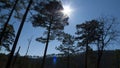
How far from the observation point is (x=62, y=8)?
24094mm

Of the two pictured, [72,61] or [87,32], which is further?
[72,61]

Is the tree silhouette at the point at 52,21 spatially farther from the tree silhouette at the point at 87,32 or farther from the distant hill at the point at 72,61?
the distant hill at the point at 72,61

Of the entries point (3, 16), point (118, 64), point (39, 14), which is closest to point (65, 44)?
point (118, 64)

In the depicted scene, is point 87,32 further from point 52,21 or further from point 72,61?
point 72,61

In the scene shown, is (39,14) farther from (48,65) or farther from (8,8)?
(48,65)

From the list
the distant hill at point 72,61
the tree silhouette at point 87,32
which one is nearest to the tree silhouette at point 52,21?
the tree silhouette at point 87,32

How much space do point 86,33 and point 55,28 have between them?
1150cm

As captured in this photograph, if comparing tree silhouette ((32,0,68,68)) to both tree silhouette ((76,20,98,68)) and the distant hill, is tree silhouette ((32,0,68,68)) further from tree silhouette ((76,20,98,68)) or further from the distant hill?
the distant hill

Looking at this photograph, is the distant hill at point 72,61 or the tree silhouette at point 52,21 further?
the distant hill at point 72,61

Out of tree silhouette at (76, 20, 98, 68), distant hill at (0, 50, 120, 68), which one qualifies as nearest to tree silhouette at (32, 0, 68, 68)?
tree silhouette at (76, 20, 98, 68)

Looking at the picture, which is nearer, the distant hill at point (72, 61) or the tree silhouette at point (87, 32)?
the tree silhouette at point (87, 32)

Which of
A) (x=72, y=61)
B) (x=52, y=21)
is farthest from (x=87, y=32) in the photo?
(x=72, y=61)

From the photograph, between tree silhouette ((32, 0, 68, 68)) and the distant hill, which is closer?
tree silhouette ((32, 0, 68, 68))

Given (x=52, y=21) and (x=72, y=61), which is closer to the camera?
(x=52, y=21)
